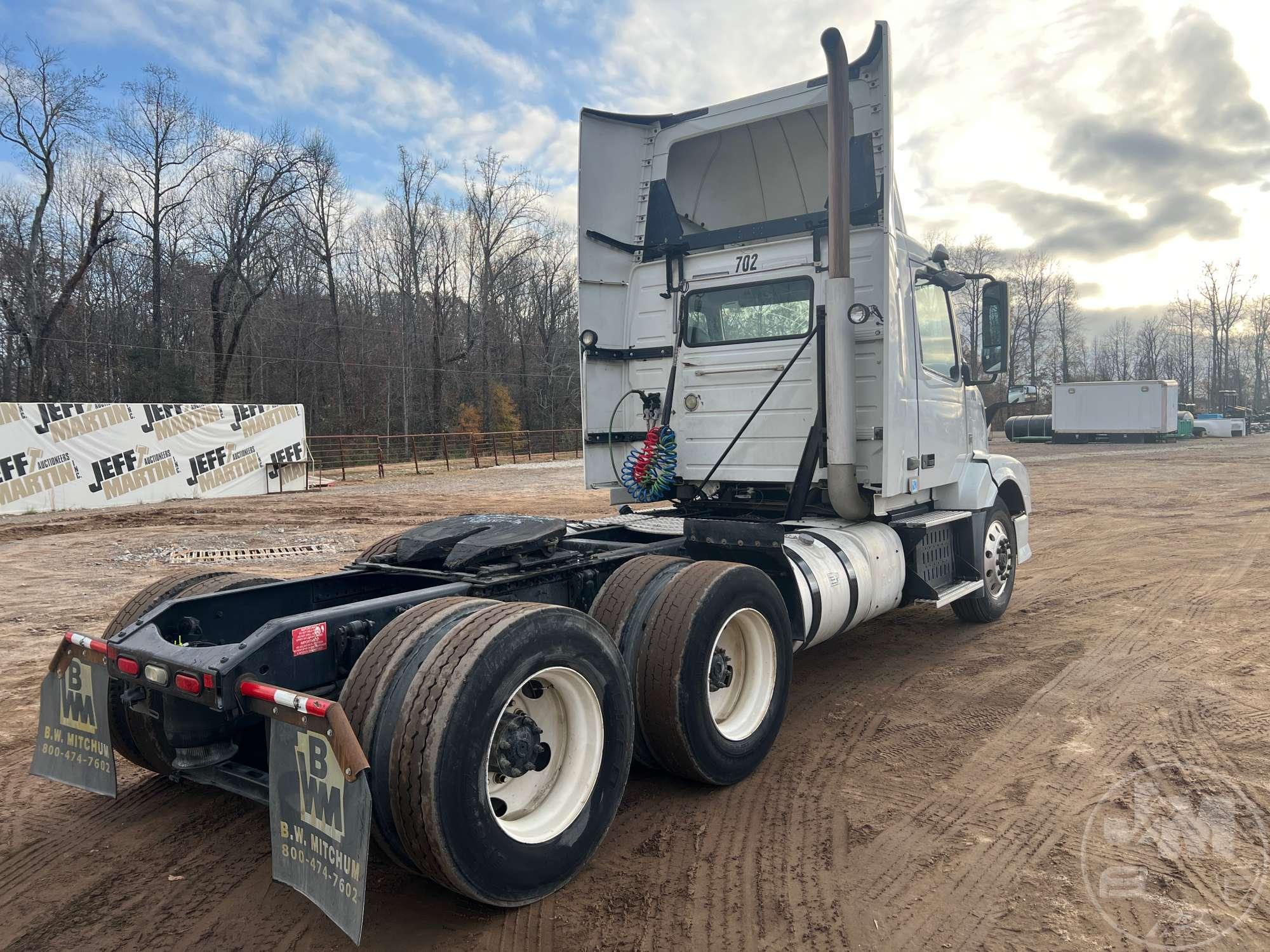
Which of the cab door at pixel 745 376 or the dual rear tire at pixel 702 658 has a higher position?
the cab door at pixel 745 376

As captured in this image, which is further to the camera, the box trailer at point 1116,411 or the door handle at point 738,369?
the box trailer at point 1116,411

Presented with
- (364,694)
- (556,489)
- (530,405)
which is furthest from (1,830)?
(530,405)

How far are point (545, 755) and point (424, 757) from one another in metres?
0.71

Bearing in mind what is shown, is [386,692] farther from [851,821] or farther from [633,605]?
[851,821]

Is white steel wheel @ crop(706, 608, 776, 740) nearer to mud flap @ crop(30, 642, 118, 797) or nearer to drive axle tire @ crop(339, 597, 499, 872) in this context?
drive axle tire @ crop(339, 597, 499, 872)

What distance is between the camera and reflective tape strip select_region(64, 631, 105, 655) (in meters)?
3.32

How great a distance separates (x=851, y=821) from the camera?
3734 millimetres

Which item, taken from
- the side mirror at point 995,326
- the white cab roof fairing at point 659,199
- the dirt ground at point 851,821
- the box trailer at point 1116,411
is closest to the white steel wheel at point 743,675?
the dirt ground at point 851,821

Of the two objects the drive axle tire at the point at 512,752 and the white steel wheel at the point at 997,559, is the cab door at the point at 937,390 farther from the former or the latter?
the drive axle tire at the point at 512,752

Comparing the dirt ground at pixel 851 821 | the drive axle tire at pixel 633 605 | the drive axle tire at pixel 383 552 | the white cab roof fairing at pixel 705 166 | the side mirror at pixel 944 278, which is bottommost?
the dirt ground at pixel 851 821

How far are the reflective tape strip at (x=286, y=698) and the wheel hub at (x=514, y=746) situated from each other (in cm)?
66

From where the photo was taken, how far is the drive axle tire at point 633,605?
393 cm

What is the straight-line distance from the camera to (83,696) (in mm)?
3537

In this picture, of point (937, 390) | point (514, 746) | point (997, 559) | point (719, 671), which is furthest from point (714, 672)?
point (997, 559)
